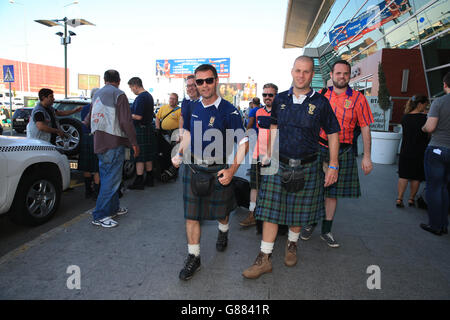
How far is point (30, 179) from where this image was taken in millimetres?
3518

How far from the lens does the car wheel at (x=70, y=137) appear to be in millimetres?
5555

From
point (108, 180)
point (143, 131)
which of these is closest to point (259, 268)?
point (108, 180)

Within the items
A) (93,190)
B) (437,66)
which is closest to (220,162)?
(93,190)

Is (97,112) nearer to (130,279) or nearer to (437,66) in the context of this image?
(130,279)

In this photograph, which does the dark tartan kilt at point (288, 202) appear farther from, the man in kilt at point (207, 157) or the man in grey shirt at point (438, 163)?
A: the man in grey shirt at point (438, 163)

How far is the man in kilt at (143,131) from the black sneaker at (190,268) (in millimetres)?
3089

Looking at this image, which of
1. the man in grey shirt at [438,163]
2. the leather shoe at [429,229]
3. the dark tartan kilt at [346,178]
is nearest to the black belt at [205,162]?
the dark tartan kilt at [346,178]

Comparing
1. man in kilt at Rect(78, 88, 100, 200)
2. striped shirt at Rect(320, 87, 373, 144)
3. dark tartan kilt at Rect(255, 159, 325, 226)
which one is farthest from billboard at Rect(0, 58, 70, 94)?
dark tartan kilt at Rect(255, 159, 325, 226)

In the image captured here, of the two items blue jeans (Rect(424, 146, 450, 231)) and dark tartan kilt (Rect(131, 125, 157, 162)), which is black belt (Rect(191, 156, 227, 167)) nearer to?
blue jeans (Rect(424, 146, 450, 231))

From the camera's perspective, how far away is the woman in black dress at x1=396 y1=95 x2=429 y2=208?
469cm

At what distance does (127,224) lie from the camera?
12.6 ft

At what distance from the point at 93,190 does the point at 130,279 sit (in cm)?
315
